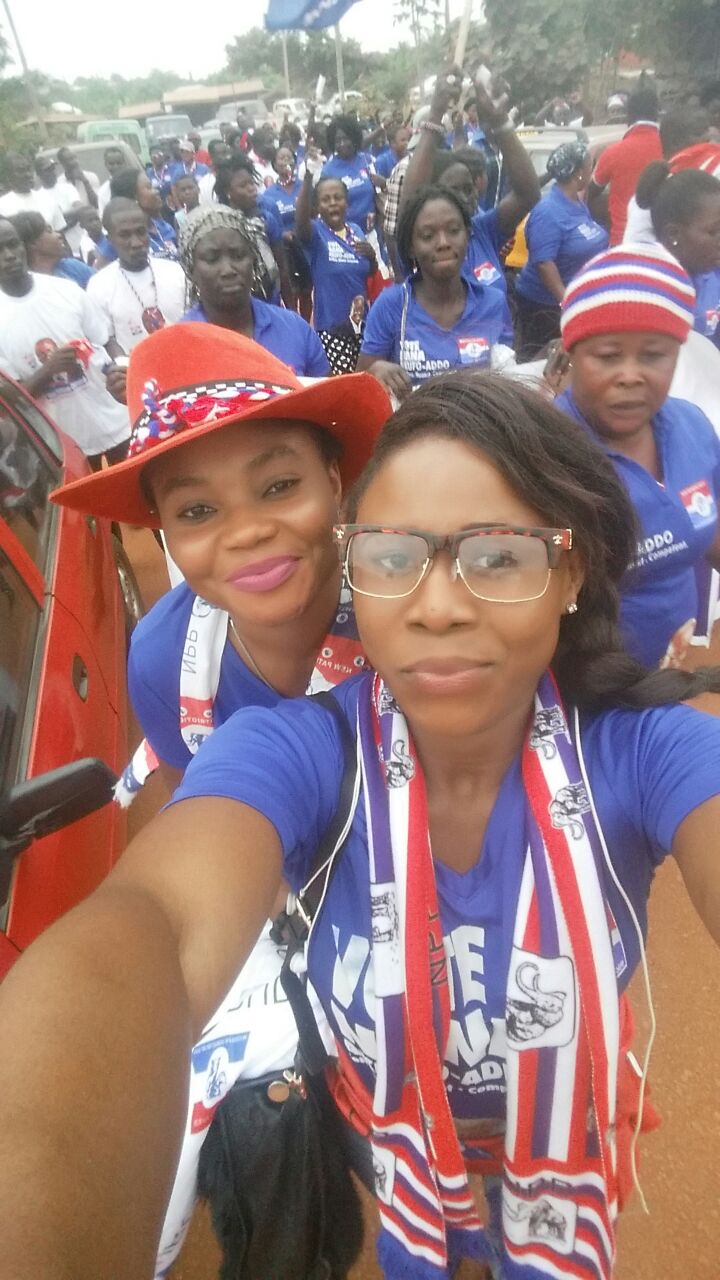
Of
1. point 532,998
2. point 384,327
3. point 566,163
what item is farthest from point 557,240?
point 532,998

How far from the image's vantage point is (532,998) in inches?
40.1

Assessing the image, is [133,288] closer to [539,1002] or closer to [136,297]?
[136,297]

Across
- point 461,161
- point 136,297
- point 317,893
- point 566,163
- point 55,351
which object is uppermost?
point 461,161

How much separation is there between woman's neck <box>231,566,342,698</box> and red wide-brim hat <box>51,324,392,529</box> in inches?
11.0

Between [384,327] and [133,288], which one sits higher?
[133,288]

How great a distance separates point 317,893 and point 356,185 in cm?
798

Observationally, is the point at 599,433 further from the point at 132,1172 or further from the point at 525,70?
the point at 525,70


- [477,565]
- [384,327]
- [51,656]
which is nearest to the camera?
[477,565]

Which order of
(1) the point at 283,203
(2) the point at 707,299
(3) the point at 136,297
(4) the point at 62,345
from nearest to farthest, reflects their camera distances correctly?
1. (2) the point at 707,299
2. (4) the point at 62,345
3. (3) the point at 136,297
4. (1) the point at 283,203

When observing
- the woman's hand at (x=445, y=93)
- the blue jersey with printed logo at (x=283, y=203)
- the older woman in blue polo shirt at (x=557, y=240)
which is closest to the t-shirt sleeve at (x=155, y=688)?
the older woman in blue polo shirt at (x=557, y=240)

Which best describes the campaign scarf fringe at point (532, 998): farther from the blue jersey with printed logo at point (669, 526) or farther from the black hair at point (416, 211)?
the black hair at point (416, 211)

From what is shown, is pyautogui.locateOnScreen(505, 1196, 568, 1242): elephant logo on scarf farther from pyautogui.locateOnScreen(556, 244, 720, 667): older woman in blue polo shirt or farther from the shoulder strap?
pyautogui.locateOnScreen(556, 244, 720, 667): older woman in blue polo shirt

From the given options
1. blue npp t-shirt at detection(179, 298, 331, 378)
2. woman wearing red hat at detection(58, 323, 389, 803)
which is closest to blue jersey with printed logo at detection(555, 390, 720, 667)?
A: woman wearing red hat at detection(58, 323, 389, 803)

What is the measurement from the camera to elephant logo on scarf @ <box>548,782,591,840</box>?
39.5 inches
